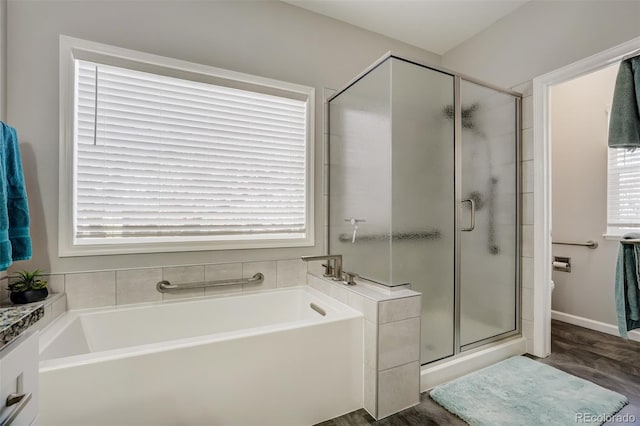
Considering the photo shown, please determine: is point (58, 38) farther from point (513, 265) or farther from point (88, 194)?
point (513, 265)

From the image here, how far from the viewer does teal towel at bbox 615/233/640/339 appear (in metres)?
1.78

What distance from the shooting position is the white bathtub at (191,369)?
4.04 feet

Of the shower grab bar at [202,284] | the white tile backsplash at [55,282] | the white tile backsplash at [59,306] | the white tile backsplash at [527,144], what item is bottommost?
the white tile backsplash at [59,306]

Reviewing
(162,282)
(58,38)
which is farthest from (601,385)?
(58,38)

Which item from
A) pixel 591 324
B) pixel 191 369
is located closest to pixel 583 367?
pixel 591 324

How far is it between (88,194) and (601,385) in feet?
11.1

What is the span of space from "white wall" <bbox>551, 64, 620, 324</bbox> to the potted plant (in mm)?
4211

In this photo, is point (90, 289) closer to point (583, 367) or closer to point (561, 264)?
point (583, 367)

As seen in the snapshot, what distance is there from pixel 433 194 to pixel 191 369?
167cm

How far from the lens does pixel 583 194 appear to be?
2.99m

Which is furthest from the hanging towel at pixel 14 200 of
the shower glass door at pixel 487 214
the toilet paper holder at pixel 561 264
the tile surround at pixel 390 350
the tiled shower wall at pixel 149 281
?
the toilet paper holder at pixel 561 264

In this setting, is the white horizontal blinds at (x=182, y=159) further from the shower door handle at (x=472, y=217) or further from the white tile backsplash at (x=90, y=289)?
the shower door handle at (x=472, y=217)

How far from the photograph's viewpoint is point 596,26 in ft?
6.73

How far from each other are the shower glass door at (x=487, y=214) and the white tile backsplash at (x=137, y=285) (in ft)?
6.74
